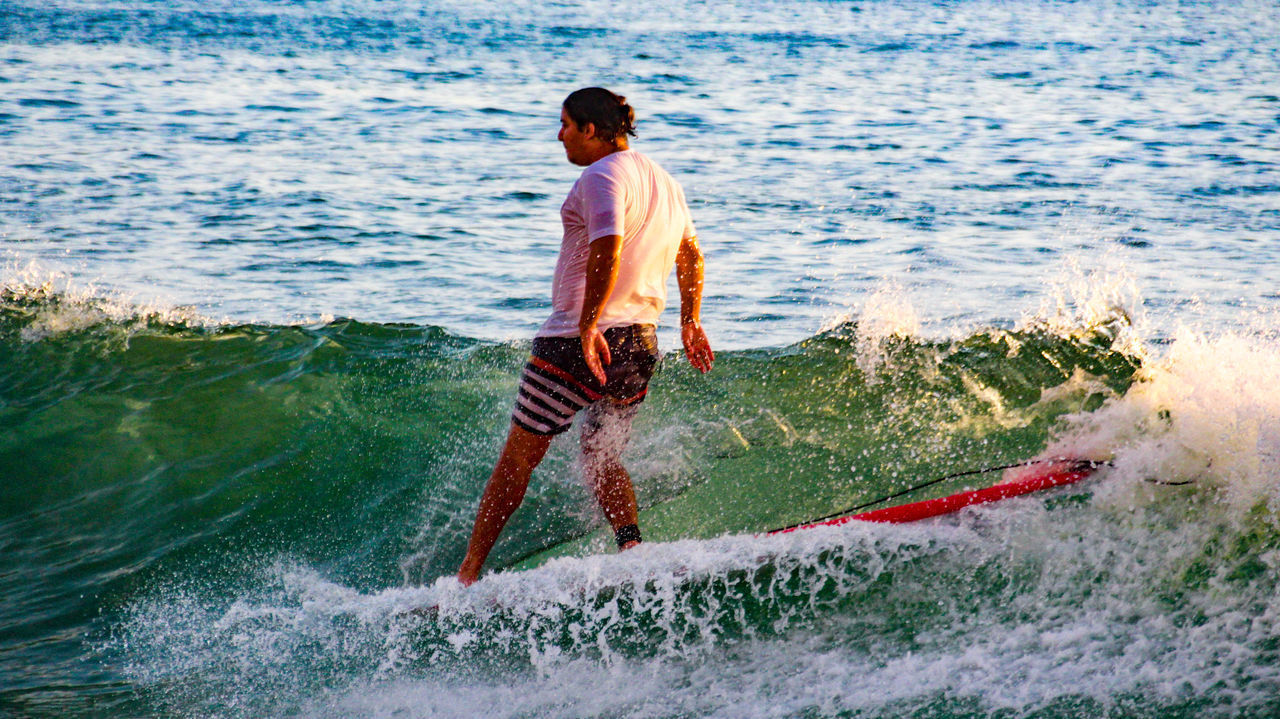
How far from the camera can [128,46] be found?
2397cm

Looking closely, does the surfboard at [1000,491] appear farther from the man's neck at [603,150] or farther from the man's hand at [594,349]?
the man's neck at [603,150]

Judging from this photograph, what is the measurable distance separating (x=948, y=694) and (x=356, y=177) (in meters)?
11.8

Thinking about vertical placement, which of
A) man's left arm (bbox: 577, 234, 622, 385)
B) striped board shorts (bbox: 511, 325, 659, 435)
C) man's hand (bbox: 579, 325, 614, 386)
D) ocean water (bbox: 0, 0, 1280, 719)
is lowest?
ocean water (bbox: 0, 0, 1280, 719)

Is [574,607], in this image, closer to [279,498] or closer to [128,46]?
[279,498]

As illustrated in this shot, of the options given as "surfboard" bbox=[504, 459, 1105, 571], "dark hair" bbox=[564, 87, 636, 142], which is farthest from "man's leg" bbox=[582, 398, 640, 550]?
"dark hair" bbox=[564, 87, 636, 142]

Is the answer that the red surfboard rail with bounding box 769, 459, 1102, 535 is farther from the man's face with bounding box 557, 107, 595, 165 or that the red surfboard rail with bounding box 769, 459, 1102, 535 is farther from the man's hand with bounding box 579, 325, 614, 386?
the man's face with bounding box 557, 107, 595, 165

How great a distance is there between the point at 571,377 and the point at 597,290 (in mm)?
402

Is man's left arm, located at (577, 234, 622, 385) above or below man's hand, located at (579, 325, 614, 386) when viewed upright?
above

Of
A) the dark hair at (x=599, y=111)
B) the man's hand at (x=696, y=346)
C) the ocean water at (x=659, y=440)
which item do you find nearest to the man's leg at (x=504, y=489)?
the ocean water at (x=659, y=440)

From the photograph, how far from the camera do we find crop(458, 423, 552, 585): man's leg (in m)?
4.35

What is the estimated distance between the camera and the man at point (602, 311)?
13.0 ft

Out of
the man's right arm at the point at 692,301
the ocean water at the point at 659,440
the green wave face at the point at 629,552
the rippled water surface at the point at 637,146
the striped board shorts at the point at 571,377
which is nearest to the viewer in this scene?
the green wave face at the point at 629,552

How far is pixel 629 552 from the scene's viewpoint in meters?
4.43

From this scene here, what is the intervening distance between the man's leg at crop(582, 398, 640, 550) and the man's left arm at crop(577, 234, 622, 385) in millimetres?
360
